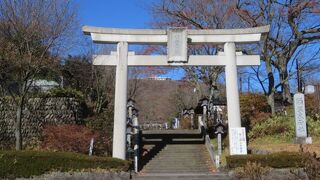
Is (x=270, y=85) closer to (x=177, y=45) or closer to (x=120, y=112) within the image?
(x=177, y=45)

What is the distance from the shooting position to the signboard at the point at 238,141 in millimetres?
21125

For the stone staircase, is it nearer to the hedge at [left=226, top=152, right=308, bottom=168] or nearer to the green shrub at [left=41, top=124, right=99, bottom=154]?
the hedge at [left=226, top=152, right=308, bottom=168]

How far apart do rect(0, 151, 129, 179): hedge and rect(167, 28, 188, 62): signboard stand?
248 inches

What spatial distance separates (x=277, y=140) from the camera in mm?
25188

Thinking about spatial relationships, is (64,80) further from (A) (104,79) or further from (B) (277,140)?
(B) (277,140)

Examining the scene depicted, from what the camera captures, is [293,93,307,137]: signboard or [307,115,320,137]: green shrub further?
[307,115,320,137]: green shrub

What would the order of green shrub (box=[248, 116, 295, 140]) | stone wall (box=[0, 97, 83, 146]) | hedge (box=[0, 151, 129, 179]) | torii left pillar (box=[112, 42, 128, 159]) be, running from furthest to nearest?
1. stone wall (box=[0, 97, 83, 146])
2. green shrub (box=[248, 116, 295, 140])
3. torii left pillar (box=[112, 42, 128, 159])
4. hedge (box=[0, 151, 129, 179])

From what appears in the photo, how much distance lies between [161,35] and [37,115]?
32.1 feet

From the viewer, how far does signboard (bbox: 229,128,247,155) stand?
21.1 metres

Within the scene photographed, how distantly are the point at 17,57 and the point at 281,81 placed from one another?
1753cm

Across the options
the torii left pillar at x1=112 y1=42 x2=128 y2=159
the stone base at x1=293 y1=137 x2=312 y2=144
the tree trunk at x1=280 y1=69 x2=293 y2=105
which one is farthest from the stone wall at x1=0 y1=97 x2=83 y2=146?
the tree trunk at x1=280 y1=69 x2=293 y2=105

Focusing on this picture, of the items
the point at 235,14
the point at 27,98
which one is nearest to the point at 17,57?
the point at 27,98

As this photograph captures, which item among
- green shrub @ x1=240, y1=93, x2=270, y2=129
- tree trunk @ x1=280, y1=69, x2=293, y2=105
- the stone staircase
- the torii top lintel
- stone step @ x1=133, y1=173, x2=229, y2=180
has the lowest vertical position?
stone step @ x1=133, y1=173, x2=229, y2=180

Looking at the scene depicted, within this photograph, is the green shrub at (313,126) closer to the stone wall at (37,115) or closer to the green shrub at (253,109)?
the green shrub at (253,109)
